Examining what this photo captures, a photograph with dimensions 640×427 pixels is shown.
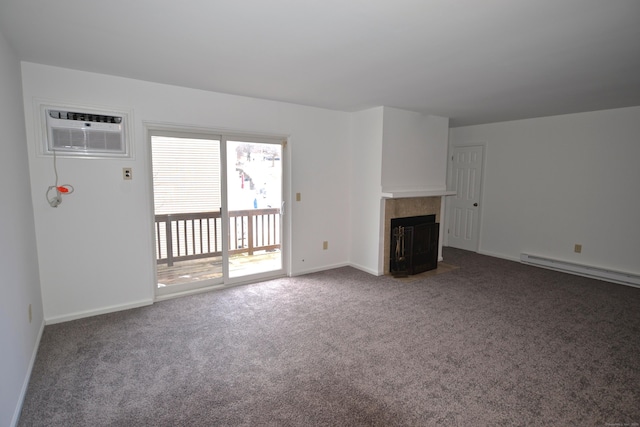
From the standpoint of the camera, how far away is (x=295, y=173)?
14.6ft

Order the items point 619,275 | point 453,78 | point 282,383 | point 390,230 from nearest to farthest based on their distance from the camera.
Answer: point 282,383, point 453,78, point 619,275, point 390,230

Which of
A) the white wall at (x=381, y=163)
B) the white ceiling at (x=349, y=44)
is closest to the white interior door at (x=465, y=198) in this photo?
the white wall at (x=381, y=163)

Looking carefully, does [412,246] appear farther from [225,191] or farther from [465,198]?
[225,191]

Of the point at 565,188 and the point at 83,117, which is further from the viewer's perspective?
the point at 565,188

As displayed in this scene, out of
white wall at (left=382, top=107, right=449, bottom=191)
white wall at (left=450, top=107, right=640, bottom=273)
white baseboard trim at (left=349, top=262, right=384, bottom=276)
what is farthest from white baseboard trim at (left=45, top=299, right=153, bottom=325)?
white wall at (left=450, top=107, right=640, bottom=273)

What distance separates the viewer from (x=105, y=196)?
3.21 metres

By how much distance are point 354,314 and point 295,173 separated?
2069mm

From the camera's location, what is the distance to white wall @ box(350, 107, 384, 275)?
4543 mm

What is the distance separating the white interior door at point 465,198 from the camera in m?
5.96

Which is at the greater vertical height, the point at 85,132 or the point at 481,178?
the point at 85,132

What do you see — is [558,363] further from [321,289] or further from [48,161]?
[48,161]

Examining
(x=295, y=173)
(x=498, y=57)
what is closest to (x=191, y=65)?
(x=295, y=173)

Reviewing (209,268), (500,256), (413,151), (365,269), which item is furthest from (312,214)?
(500,256)

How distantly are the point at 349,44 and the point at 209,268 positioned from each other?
305 cm
